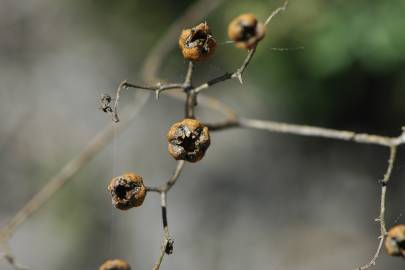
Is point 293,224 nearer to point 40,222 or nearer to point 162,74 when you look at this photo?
point 162,74

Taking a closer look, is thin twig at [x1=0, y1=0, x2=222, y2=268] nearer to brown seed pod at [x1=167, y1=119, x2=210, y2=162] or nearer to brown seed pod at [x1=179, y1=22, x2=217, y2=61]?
brown seed pod at [x1=167, y1=119, x2=210, y2=162]

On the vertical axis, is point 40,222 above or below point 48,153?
below

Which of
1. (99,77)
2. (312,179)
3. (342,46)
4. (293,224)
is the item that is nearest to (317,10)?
(342,46)

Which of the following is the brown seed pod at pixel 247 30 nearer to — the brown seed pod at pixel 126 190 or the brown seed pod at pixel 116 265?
the brown seed pod at pixel 126 190

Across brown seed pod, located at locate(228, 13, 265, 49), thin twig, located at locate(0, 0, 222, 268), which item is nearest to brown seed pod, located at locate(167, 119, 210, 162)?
brown seed pod, located at locate(228, 13, 265, 49)

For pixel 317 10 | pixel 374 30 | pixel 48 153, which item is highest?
pixel 317 10

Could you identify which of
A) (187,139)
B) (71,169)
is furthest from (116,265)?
(71,169)
